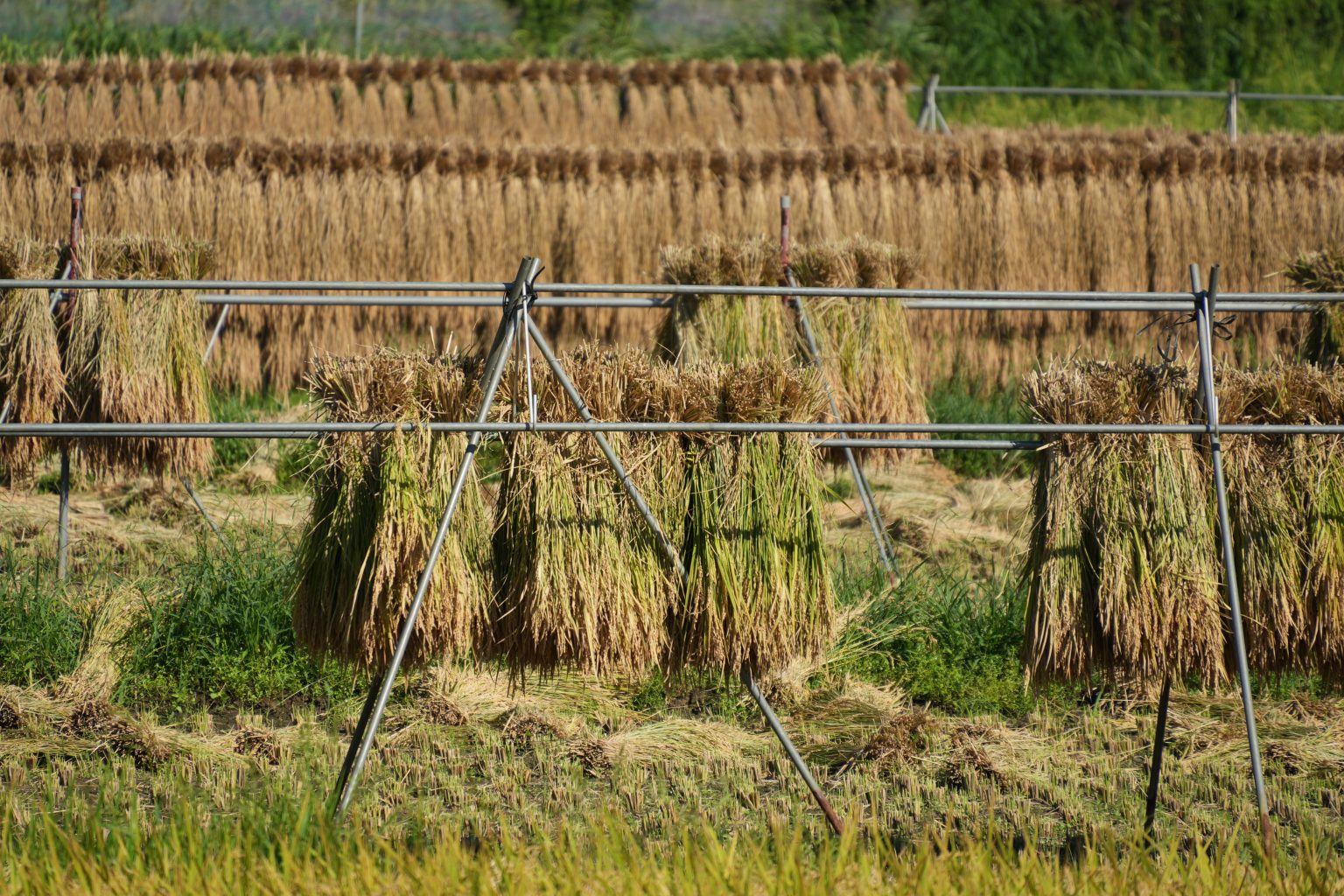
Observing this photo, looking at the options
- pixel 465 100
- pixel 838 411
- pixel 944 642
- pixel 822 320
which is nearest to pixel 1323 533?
pixel 944 642

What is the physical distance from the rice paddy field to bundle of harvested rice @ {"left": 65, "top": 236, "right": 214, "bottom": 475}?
21 mm

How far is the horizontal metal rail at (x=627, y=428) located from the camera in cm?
389

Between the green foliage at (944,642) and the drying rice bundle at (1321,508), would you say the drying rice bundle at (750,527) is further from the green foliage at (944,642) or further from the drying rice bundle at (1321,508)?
the green foliage at (944,642)

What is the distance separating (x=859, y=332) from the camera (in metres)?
6.50

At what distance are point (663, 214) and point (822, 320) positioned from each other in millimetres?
3005

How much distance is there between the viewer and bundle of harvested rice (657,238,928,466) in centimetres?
633

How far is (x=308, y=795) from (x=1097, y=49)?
14.9 metres

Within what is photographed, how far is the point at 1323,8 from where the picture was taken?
16.7 meters

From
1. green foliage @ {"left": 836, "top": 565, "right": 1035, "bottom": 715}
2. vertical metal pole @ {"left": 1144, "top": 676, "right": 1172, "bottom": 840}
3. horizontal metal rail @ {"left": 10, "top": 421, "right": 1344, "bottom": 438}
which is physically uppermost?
horizontal metal rail @ {"left": 10, "top": 421, "right": 1344, "bottom": 438}

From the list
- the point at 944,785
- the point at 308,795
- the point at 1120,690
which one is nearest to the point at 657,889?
the point at 308,795

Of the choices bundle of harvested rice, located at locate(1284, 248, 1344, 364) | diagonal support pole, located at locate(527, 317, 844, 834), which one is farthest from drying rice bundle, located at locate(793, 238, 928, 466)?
diagonal support pole, located at locate(527, 317, 844, 834)

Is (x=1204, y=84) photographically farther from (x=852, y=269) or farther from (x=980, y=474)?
(x=852, y=269)

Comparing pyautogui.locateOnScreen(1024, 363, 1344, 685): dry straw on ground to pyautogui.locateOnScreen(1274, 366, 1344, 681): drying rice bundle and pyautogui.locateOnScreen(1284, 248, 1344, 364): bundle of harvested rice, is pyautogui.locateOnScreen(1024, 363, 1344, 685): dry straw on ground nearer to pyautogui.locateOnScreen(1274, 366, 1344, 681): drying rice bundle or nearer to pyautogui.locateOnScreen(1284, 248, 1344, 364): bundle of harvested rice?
pyautogui.locateOnScreen(1274, 366, 1344, 681): drying rice bundle

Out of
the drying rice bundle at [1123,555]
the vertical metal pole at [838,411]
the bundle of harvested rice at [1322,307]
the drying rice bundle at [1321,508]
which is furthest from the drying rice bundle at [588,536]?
the bundle of harvested rice at [1322,307]
